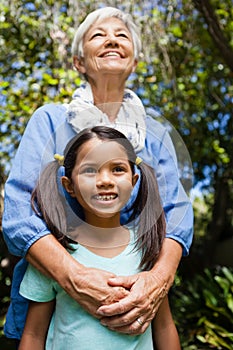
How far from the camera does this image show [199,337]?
4410mm

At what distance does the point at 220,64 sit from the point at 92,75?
3991 mm

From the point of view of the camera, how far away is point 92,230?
1898 millimetres

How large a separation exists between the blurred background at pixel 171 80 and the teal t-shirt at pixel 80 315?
171 centimetres

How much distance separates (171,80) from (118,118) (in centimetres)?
321

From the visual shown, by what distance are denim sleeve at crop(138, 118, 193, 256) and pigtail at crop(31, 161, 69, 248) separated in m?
0.35

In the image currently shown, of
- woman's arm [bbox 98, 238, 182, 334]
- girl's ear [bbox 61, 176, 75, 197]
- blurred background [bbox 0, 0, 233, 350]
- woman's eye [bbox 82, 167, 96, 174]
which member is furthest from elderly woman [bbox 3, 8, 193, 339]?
blurred background [bbox 0, 0, 233, 350]

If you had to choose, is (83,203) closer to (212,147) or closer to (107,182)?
(107,182)

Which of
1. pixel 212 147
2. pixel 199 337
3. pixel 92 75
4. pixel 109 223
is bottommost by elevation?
pixel 199 337

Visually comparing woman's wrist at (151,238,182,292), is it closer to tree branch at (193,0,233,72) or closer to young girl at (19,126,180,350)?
young girl at (19,126,180,350)

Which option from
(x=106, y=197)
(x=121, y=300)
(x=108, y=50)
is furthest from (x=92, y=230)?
(x=108, y=50)

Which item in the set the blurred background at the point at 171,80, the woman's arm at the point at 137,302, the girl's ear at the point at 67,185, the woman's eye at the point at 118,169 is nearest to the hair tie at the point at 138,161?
the woman's eye at the point at 118,169

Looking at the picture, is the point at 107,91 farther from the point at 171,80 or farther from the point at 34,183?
the point at 171,80

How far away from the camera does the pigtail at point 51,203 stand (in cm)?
189

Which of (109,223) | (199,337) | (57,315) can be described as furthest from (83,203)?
(199,337)
